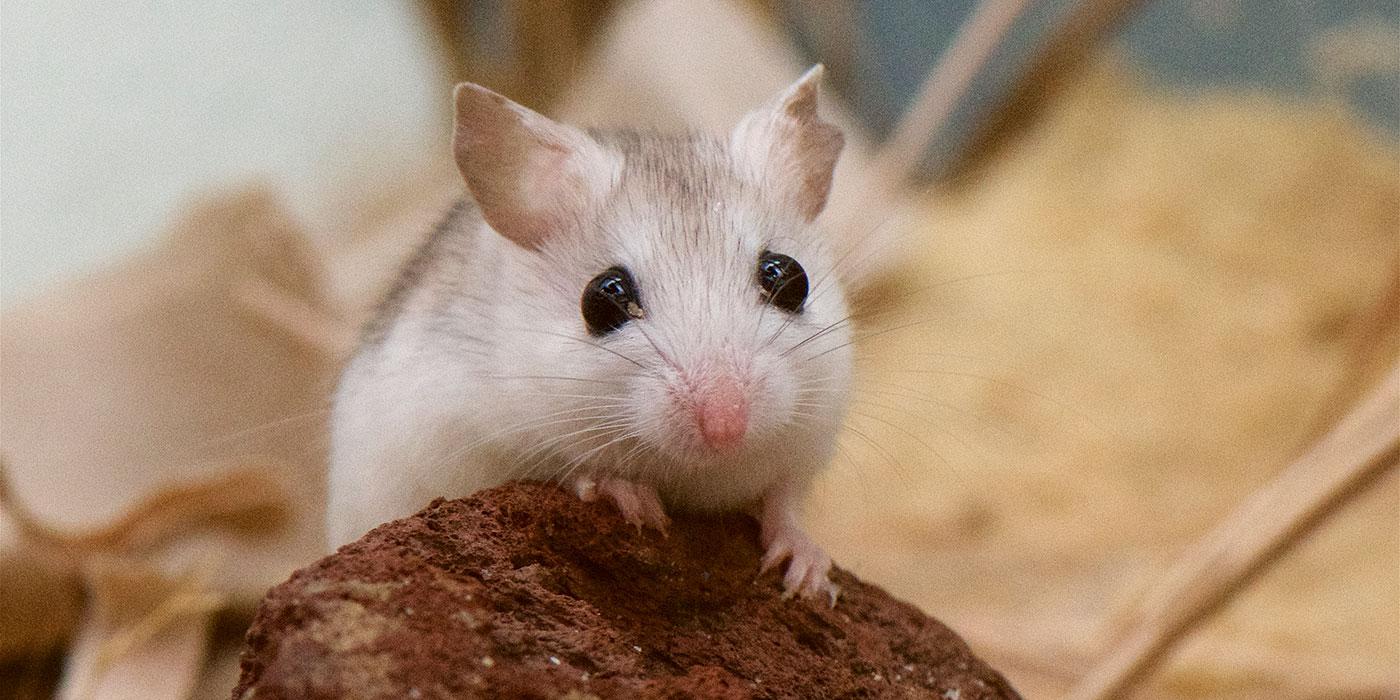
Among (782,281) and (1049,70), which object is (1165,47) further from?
(782,281)

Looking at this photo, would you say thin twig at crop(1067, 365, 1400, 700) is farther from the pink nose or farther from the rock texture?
the pink nose

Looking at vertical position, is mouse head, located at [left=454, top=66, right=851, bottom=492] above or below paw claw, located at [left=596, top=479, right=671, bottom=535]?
above

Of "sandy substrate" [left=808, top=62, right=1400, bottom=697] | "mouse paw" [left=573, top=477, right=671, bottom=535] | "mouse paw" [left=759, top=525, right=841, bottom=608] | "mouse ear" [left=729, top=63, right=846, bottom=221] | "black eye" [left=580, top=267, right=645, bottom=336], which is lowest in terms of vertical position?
"mouse paw" [left=573, top=477, right=671, bottom=535]

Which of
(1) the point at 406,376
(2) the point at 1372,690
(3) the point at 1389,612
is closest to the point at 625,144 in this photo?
(1) the point at 406,376

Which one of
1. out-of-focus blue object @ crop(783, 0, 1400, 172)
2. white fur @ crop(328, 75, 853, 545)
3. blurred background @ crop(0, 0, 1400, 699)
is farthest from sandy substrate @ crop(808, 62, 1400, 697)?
white fur @ crop(328, 75, 853, 545)

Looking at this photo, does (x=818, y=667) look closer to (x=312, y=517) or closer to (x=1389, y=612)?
(x=312, y=517)

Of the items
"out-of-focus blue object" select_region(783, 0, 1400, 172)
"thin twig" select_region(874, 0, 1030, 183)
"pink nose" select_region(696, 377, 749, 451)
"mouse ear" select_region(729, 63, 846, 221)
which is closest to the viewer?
"pink nose" select_region(696, 377, 749, 451)

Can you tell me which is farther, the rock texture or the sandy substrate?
the sandy substrate

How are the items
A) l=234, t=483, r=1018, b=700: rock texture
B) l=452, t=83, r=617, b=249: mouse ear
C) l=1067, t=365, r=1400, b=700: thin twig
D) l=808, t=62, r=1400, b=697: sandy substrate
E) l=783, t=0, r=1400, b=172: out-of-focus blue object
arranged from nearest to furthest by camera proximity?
l=234, t=483, r=1018, b=700: rock texture, l=452, t=83, r=617, b=249: mouse ear, l=1067, t=365, r=1400, b=700: thin twig, l=808, t=62, r=1400, b=697: sandy substrate, l=783, t=0, r=1400, b=172: out-of-focus blue object

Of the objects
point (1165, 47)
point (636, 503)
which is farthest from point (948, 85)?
point (636, 503)
